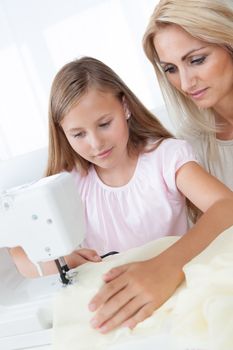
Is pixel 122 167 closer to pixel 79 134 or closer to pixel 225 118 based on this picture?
pixel 79 134

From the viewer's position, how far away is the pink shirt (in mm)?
1403

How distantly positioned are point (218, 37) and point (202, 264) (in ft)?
2.36

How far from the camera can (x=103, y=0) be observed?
3.07 m

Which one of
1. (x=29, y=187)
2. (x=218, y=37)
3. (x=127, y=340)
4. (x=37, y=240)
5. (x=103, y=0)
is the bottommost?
(x=127, y=340)

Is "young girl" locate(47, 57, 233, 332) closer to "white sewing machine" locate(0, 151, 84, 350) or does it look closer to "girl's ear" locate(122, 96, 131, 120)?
"girl's ear" locate(122, 96, 131, 120)

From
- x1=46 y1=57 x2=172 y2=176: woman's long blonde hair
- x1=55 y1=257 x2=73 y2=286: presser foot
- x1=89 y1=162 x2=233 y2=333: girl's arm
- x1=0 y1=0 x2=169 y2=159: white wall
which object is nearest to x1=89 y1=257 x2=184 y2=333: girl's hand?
x1=89 y1=162 x2=233 y2=333: girl's arm

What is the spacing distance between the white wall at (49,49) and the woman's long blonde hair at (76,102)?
1.64 metres

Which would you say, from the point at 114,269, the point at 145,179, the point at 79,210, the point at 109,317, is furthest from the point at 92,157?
the point at 109,317

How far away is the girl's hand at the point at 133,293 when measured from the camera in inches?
33.1

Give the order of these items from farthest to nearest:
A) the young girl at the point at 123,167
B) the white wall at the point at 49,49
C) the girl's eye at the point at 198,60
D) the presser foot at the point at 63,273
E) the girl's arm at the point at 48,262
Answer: the white wall at the point at 49,49 → the girl's eye at the point at 198,60 → the young girl at the point at 123,167 → the girl's arm at the point at 48,262 → the presser foot at the point at 63,273

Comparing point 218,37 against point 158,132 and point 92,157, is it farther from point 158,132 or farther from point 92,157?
point 92,157

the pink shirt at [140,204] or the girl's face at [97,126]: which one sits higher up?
the girl's face at [97,126]

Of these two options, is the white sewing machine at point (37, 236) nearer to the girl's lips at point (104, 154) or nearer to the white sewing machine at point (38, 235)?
the white sewing machine at point (38, 235)

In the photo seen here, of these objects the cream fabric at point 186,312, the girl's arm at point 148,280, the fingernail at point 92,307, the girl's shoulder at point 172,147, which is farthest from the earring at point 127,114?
the fingernail at point 92,307
